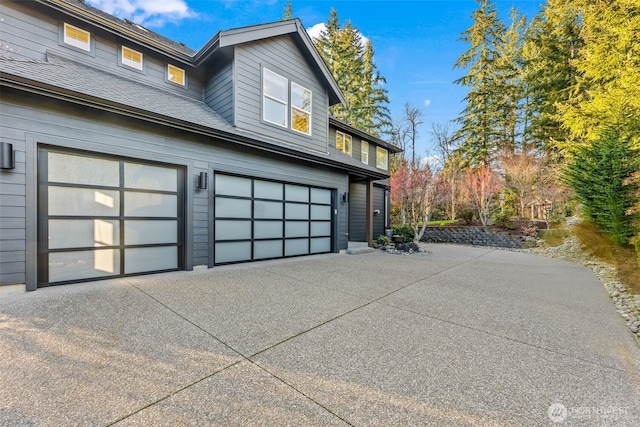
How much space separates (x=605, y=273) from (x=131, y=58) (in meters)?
Answer: 12.4

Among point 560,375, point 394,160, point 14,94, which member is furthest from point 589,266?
point 394,160

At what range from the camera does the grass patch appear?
551cm

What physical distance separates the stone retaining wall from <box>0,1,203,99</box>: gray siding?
1316 centimetres

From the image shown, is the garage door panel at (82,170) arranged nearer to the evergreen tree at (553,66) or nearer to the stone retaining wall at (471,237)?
the stone retaining wall at (471,237)

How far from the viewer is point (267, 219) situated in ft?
23.1

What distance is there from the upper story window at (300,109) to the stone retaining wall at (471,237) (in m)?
9.47

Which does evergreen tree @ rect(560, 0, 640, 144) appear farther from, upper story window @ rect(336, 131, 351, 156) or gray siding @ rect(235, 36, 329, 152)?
upper story window @ rect(336, 131, 351, 156)

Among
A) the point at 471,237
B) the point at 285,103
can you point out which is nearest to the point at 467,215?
the point at 471,237

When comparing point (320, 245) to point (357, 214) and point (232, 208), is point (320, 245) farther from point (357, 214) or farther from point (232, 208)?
point (357, 214)

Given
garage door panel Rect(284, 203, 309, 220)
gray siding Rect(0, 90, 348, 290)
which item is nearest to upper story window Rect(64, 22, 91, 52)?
gray siding Rect(0, 90, 348, 290)

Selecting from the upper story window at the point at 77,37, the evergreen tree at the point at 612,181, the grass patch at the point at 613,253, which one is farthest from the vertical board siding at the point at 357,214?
the upper story window at the point at 77,37

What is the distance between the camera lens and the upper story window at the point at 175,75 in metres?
7.11

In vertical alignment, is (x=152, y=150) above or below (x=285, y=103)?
below

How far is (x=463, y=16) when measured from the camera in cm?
2059
